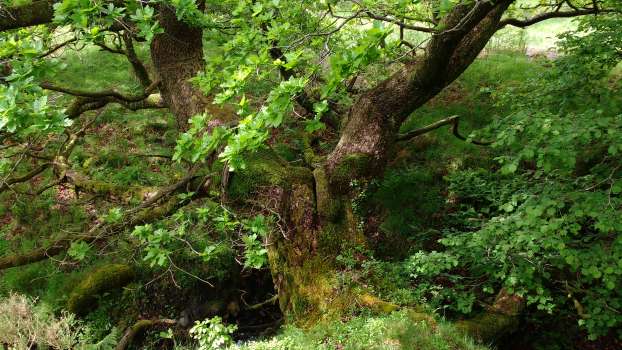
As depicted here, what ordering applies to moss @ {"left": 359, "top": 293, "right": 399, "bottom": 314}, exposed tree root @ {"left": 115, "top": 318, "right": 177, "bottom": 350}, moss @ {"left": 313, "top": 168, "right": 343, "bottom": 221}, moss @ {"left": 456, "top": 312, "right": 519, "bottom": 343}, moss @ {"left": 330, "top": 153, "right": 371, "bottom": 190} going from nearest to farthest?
moss @ {"left": 359, "top": 293, "right": 399, "bottom": 314} < moss @ {"left": 456, "top": 312, "right": 519, "bottom": 343} < moss @ {"left": 313, "top": 168, "right": 343, "bottom": 221} < moss @ {"left": 330, "top": 153, "right": 371, "bottom": 190} < exposed tree root @ {"left": 115, "top": 318, "right": 177, "bottom": 350}

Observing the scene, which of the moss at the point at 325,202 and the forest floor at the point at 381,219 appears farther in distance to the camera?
the moss at the point at 325,202

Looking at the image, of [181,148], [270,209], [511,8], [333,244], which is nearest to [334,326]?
[333,244]

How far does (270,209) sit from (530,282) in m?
3.13

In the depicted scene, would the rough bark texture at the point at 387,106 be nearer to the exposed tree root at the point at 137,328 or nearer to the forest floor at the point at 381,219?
the forest floor at the point at 381,219

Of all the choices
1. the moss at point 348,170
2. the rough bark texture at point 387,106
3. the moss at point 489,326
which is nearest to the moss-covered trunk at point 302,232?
the moss at point 348,170

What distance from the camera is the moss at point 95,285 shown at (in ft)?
23.9

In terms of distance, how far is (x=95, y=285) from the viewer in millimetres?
7363

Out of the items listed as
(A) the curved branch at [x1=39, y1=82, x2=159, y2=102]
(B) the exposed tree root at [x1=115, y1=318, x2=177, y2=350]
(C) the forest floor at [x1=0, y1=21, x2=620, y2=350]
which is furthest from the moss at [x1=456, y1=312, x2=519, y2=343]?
(A) the curved branch at [x1=39, y1=82, x2=159, y2=102]

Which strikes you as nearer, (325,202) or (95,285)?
(325,202)

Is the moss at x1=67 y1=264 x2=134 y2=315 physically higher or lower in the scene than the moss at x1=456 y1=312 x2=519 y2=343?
higher

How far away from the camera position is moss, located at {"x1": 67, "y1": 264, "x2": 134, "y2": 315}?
7.30 m

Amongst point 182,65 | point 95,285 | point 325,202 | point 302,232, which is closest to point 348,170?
point 325,202

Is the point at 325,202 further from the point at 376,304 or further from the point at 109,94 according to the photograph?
the point at 109,94

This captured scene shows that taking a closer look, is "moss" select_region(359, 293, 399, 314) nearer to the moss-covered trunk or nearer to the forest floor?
the moss-covered trunk
